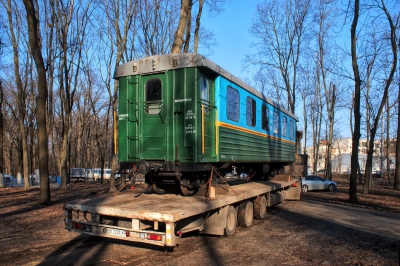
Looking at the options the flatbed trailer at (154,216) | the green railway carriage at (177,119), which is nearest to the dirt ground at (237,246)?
the flatbed trailer at (154,216)

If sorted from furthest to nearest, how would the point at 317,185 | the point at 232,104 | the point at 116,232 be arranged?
the point at 317,185, the point at 232,104, the point at 116,232

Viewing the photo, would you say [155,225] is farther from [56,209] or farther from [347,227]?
[56,209]

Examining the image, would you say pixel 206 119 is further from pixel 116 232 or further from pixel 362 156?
pixel 362 156

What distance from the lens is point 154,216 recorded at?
5.56 meters

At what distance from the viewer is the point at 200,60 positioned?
23.7 ft

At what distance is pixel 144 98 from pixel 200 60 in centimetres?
153

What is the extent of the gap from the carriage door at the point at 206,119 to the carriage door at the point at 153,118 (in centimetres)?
84

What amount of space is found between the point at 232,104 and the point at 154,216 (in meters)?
3.97

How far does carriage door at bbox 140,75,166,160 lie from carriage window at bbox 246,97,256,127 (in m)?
2.93

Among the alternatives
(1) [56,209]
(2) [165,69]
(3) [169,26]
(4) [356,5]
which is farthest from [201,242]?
(3) [169,26]

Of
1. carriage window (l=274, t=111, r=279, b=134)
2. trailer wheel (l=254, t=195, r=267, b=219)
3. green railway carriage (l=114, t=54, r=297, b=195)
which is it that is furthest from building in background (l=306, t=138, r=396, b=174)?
green railway carriage (l=114, t=54, r=297, b=195)

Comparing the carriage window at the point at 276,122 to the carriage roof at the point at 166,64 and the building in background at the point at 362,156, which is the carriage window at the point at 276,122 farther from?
the building in background at the point at 362,156

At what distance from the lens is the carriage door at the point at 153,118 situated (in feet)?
24.9

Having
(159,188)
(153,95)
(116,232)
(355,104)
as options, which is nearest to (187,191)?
(159,188)
